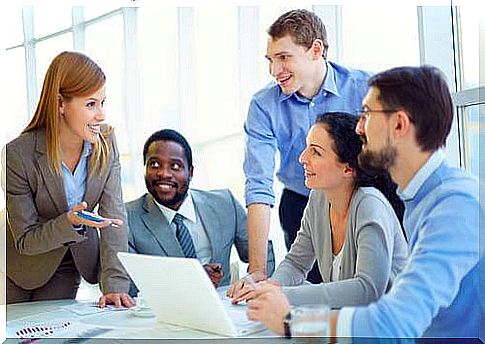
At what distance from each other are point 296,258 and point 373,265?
20 cm

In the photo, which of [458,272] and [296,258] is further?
[296,258]

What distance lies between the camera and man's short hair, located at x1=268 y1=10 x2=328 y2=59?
1.53 m

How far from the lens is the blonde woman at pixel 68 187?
63.9 inches

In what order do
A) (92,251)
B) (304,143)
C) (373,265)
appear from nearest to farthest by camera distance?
1. (373,265)
2. (304,143)
3. (92,251)

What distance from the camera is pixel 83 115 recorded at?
5.32 ft

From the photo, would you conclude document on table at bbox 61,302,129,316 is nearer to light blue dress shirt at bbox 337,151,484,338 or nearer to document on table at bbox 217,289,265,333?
document on table at bbox 217,289,265,333

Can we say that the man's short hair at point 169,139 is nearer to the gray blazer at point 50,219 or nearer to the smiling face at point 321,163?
the gray blazer at point 50,219

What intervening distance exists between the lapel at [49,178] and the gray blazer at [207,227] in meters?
0.14

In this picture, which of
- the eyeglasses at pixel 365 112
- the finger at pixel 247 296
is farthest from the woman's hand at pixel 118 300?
the eyeglasses at pixel 365 112

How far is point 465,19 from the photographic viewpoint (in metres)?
1.55

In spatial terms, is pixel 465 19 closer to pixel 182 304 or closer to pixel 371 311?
pixel 371 311

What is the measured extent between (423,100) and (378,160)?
135 millimetres

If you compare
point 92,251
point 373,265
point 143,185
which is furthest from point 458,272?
point 92,251

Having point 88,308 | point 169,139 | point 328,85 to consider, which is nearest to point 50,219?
point 88,308
